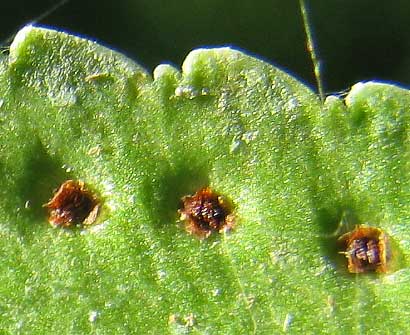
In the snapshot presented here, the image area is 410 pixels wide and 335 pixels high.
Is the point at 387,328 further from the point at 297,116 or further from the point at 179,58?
the point at 179,58

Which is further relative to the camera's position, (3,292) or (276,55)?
(276,55)

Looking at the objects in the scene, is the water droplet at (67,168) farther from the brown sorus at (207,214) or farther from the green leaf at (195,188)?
the brown sorus at (207,214)

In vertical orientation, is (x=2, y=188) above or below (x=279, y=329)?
above

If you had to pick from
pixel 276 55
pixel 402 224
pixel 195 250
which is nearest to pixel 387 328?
pixel 402 224

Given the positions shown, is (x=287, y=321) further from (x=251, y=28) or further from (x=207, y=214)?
(x=251, y=28)

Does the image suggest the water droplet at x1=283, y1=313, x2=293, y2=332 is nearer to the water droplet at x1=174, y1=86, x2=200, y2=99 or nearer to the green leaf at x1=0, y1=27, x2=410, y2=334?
the green leaf at x1=0, y1=27, x2=410, y2=334

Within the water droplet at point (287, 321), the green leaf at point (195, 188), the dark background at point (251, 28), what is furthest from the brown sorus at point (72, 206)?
the dark background at point (251, 28)
